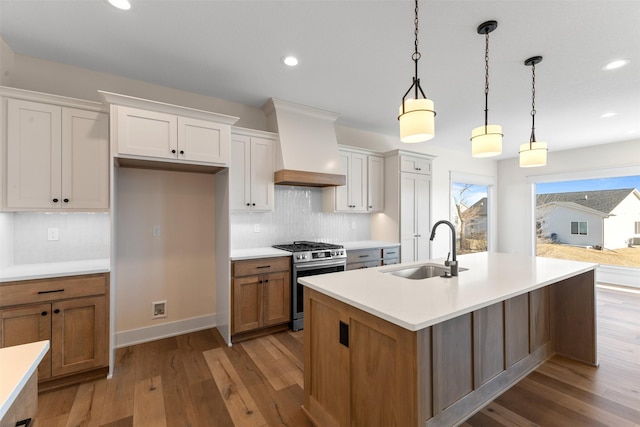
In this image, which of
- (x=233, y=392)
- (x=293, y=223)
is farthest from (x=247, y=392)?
(x=293, y=223)

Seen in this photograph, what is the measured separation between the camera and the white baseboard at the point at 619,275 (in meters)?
5.15

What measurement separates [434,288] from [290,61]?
2207 mm

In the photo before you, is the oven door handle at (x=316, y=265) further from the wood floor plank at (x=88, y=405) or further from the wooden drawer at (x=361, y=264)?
the wood floor plank at (x=88, y=405)

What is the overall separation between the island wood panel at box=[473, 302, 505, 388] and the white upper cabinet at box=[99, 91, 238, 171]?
2.58 metres

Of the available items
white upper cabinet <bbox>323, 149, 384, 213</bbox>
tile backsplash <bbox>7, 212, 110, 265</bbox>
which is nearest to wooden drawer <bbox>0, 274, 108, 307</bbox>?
tile backsplash <bbox>7, 212, 110, 265</bbox>

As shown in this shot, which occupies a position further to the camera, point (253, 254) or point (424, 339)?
point (253, 254)

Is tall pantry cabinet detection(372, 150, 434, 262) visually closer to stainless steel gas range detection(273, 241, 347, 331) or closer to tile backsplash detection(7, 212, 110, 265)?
stainless steel gas range detection(273, 241, 347, 331)

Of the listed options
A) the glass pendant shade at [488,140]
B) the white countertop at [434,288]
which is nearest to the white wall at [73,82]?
the white countertop at [434,288]

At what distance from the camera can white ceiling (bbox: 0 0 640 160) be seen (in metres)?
1.91

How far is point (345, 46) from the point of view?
91.6 inches

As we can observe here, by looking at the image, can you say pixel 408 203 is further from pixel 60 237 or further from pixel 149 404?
pixel 60 237

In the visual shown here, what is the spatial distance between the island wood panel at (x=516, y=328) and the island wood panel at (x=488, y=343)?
76 millimetres

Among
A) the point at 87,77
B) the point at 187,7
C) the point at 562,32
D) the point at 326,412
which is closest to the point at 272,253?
the point at 326,412

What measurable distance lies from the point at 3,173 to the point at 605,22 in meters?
4.54
